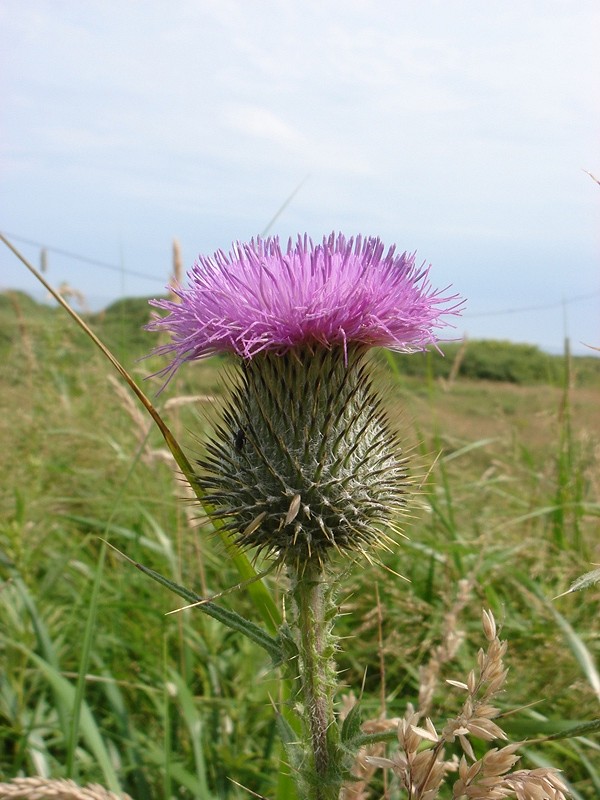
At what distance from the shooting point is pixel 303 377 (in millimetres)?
2242

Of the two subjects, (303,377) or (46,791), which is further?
(303,377)

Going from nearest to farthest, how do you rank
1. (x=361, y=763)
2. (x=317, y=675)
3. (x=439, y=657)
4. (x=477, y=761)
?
(x=477, y=761) < (x=361, y=763) < (x=317, y=675) < (x=439, y=657)

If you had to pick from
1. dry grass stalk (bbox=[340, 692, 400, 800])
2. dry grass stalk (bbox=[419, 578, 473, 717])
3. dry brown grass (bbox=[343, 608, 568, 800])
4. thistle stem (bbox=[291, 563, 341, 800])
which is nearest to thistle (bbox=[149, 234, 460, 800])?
thistle stem (bbox=[291, 563, 341, 800])

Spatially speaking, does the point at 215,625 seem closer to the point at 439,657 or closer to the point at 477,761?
the point at 439,657

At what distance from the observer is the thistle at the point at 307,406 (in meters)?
2.03

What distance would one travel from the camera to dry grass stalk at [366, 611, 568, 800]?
1.34 meters

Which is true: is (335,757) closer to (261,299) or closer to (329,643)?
(329,643)

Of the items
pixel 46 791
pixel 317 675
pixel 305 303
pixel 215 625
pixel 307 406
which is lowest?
pixel 215 625

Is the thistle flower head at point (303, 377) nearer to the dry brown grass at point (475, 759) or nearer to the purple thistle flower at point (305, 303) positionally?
the purple thistle flower at point (305, 303)

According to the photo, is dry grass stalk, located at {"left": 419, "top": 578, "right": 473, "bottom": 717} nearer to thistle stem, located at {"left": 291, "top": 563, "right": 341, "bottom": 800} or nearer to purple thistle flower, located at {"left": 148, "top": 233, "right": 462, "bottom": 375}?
thistle stem, located at {"left": 291, "top": 563, "right": 341, "bottom": 800}

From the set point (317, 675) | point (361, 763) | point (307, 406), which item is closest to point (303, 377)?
point (307, 406)

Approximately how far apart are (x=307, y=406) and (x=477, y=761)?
117 centimetres

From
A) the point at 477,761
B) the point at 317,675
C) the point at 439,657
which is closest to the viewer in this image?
the point at 477,761

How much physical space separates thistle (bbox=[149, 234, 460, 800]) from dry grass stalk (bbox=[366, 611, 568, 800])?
51 cm
